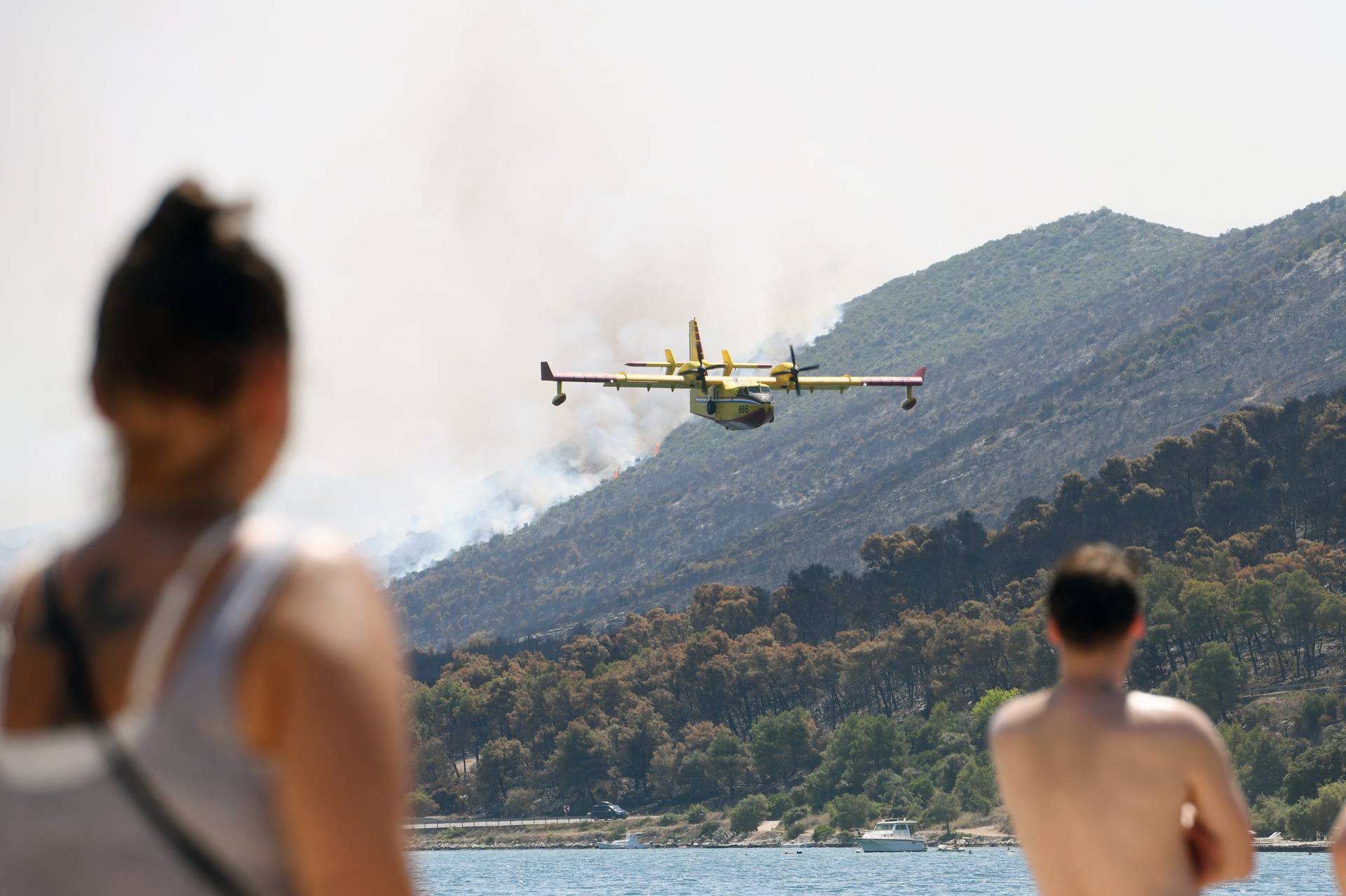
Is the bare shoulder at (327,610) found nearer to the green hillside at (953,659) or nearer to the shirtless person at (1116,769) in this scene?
the shirtless person at (1116,769)

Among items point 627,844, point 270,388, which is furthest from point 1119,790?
point 627,844

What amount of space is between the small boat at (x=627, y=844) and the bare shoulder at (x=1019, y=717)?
16907cm

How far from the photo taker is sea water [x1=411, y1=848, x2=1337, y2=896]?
11119cm

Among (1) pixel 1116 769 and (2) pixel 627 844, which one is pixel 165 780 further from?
(2) pixel 627 844

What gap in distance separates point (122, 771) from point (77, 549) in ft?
1.41

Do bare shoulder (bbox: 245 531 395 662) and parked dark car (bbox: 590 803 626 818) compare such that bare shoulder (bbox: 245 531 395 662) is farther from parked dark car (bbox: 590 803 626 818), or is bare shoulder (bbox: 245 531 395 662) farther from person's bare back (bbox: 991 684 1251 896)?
parked dark car (bbox: 590 803 626 818)

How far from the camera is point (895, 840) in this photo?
477ft

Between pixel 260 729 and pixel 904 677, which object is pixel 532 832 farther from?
pixel 260 729

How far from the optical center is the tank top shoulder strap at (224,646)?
2.42 meters

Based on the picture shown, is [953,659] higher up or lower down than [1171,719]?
lower down

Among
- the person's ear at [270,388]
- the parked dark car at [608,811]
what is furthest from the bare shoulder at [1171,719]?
the parked dark car at [608,811]

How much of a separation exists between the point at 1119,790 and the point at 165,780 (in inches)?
140

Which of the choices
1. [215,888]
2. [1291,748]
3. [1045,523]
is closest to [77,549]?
[215,888]

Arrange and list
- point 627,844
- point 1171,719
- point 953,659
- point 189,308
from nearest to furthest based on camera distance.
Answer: point 189,308, point 1171,719, point 953,659, point 627,844
